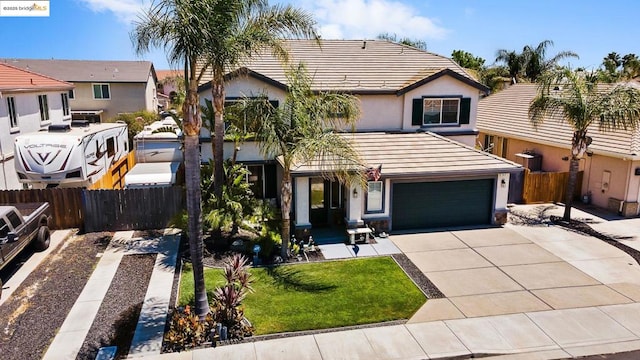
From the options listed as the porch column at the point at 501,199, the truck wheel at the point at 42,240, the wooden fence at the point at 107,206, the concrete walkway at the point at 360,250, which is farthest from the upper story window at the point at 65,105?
the porch column at the point at 501,199

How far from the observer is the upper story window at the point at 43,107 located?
76.9 feet

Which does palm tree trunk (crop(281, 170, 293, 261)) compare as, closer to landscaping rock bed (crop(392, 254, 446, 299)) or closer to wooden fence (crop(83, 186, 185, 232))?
landscaping rock bed (crop(392, 254, 446, 299))

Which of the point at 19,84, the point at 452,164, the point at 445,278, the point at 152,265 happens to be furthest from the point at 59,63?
the point at 445,278

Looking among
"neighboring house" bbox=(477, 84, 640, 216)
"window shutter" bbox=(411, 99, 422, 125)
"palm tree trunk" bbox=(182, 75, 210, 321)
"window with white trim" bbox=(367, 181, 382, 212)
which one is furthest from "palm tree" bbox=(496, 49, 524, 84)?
"palm tree trunk" bbox=(182, 75, 210, 321)

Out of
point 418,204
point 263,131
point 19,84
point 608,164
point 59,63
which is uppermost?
point 59,63

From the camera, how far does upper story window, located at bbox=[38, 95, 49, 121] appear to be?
23.5 metres

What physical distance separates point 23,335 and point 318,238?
9.15m

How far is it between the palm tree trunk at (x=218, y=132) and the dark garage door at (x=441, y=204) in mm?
6495

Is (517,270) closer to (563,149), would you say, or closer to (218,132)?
(218,132)

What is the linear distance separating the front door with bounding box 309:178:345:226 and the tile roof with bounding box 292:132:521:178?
1529mm

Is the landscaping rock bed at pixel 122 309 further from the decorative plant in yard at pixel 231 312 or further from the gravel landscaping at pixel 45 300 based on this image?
the decorative plant in yard at pixel 231 312

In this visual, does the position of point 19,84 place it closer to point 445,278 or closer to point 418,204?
point 418,204

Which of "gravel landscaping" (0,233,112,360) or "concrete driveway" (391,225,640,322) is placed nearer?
"gravel landscaping" (0,233,112,360)

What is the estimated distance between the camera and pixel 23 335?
9.85 m
